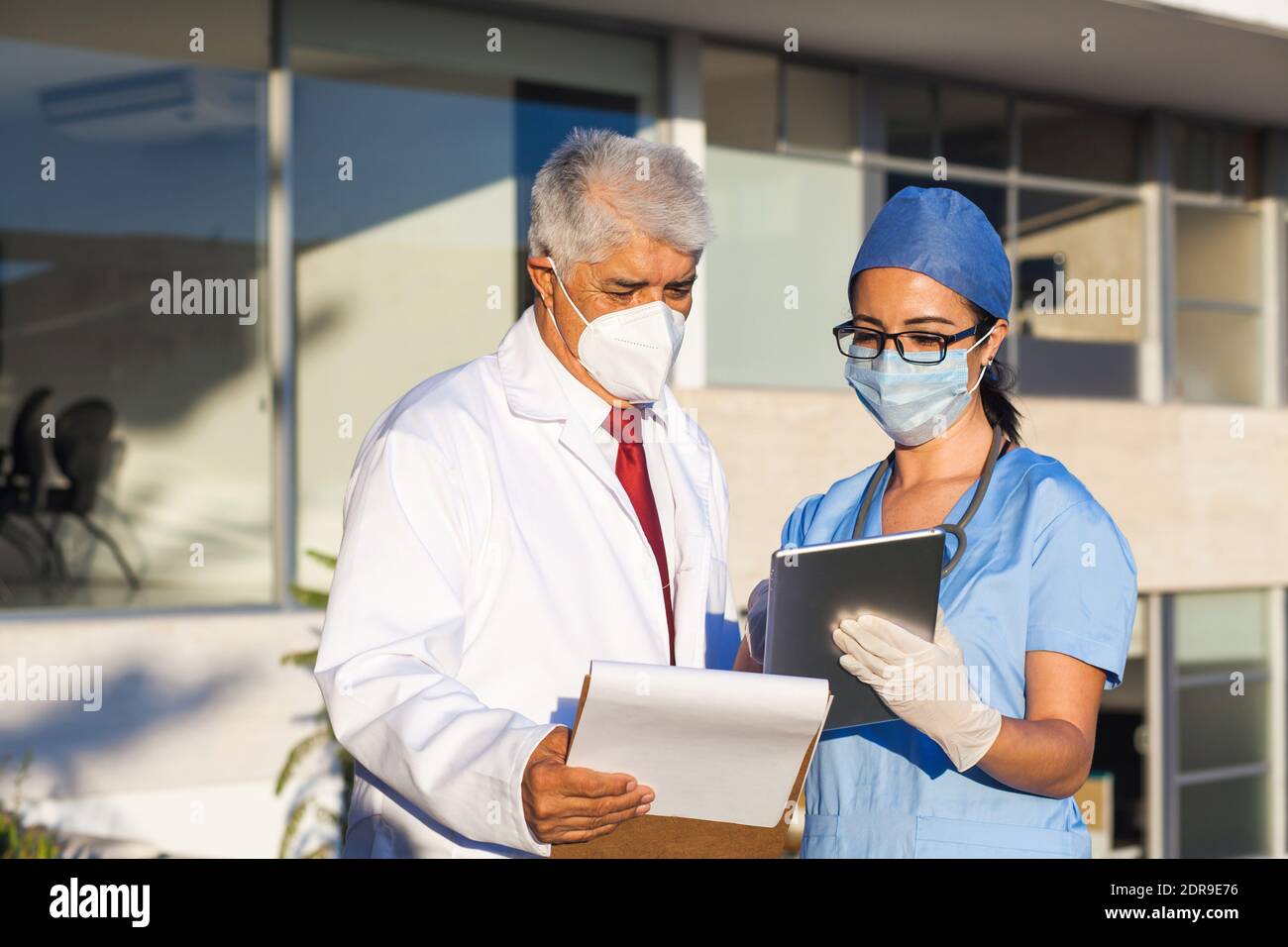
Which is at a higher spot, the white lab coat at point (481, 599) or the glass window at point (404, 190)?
the glass window at point (404, 190)

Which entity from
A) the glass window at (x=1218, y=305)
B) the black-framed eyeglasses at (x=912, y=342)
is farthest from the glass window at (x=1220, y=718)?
the black-framed eyeglasses at (x=912, y=342)

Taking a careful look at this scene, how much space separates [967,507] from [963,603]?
7.1 inches

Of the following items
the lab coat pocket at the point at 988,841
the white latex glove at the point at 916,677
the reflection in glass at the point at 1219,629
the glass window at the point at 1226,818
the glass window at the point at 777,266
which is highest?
the glass window at the point at 777,266

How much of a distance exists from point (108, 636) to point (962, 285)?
17.1 ft

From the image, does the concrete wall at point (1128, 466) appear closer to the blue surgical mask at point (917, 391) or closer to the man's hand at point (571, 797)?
the blue surgical mask at point (917, 391)

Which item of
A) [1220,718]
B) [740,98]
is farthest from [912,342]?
[1220,718]

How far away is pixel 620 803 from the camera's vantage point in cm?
188

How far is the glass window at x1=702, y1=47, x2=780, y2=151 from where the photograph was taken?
328 inches

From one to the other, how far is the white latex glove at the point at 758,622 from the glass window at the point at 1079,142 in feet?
26.2

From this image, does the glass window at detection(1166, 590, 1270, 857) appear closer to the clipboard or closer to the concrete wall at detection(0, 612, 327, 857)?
the concrete wall at detection(0, 612, 327, 857)

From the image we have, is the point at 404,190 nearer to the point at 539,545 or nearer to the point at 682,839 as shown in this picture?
the point at 539,545

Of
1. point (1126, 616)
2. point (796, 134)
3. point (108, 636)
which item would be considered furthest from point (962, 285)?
point (796, 134)

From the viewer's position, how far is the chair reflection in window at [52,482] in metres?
8.07

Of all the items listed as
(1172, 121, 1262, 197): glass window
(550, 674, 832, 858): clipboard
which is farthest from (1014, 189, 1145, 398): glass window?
(550, 674, 832, 858): clipboard
